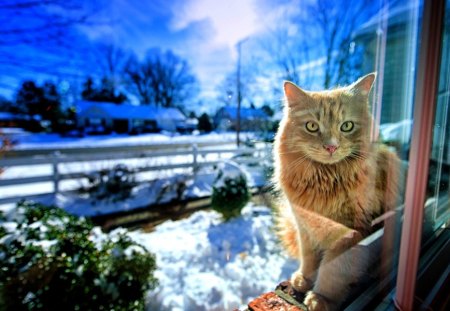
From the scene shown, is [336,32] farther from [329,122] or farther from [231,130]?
[231,130]

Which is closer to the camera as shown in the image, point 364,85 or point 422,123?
point 422,123

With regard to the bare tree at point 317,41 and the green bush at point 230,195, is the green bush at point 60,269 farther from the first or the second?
the green bush at point 230,195

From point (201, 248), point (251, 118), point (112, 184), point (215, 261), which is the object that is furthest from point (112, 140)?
point (251, 118)

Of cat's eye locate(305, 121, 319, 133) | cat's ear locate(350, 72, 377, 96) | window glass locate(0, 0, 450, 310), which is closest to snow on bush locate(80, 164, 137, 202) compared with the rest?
window glass locate(0, 0, 450, 310)

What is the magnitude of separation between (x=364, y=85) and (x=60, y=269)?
1060 mm

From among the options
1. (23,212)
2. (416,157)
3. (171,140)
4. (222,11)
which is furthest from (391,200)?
(171,140)

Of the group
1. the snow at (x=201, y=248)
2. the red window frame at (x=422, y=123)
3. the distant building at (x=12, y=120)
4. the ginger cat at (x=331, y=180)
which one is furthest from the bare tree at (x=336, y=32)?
the distant building at (x=12, y=120)

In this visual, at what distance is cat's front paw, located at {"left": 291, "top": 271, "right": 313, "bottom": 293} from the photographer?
66 cm

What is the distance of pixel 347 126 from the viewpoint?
0.65 meters

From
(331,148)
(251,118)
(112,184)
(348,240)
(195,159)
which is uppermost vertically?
(251,118)

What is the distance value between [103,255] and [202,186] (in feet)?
7.58

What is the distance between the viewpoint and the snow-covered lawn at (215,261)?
1.18 m

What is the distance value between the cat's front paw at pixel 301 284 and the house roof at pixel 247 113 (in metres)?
0.66

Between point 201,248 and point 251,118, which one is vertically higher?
point 251,118
